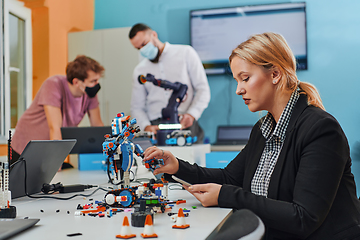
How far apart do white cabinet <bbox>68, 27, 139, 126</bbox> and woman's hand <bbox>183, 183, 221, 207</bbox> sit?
2.61 metres

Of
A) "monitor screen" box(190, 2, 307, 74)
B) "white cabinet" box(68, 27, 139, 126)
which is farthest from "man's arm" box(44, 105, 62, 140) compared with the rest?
"monitor screen" box(190, 2, 307, 74)

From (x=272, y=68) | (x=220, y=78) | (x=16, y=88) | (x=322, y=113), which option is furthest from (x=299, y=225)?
(x=16, y=88)

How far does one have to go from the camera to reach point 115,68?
3582 mm

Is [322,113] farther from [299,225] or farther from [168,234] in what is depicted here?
[168,234]

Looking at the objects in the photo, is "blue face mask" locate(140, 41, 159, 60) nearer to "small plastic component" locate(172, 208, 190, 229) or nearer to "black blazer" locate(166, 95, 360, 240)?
"black blazer" locate(166, 95, 360, 240)

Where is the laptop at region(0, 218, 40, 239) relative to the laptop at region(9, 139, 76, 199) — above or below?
below

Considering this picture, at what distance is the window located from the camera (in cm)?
315

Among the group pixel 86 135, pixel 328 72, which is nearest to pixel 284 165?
pixel 86 135

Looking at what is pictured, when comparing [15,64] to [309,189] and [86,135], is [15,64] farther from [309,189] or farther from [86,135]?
[309,189]

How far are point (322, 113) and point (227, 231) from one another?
447 mm

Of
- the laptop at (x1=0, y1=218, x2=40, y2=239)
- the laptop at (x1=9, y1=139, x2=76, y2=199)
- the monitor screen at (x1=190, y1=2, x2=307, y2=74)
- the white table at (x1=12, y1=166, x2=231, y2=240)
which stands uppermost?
the monitor screen at (x1=190, y1=2, x2=307, y2=74)

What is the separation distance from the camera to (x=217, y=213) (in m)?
0.92

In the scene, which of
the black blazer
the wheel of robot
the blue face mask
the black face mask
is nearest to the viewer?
the black blazer

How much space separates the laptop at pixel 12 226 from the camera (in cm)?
67
